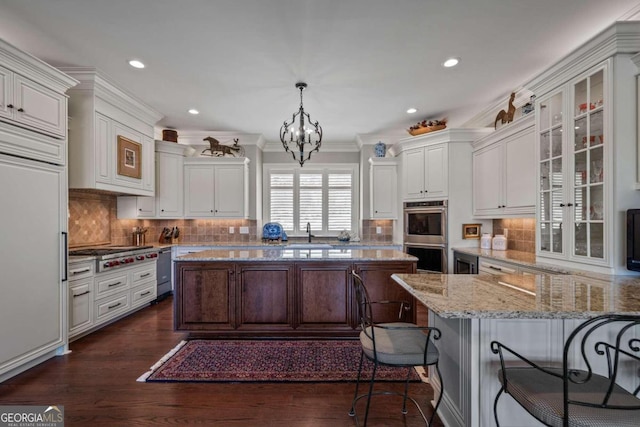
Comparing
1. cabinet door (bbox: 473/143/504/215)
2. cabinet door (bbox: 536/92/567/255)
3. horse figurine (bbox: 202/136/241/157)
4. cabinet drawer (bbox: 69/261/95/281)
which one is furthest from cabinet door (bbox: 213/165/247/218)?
cabinet door (bbox: 536/92/567/255)

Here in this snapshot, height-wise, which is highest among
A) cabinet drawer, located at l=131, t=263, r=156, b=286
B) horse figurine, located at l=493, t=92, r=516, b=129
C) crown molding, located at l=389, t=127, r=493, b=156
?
horse figurine, located at l=493, t=92, r=516, b=129

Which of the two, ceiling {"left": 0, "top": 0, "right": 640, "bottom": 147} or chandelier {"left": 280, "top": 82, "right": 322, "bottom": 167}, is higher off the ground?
ceiling {"left": 0, "top": 0, "right": 640, "bottom": 147}

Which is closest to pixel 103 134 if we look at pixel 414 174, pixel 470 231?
pixel 414 174

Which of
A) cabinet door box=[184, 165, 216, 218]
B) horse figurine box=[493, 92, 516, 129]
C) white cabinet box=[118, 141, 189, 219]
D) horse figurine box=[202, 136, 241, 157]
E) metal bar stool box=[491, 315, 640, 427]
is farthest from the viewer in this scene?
horse figurine box=[202, 136, 241, 157]

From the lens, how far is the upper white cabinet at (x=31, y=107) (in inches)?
86.0

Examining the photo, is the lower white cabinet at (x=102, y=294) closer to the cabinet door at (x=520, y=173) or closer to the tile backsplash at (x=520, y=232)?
the cabinet door at (x=520, y=173)

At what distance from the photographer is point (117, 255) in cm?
337

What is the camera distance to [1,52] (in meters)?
2.13

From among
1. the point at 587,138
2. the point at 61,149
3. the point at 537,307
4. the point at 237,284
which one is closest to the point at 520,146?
the point at 587,138

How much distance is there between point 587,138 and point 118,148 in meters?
4.84

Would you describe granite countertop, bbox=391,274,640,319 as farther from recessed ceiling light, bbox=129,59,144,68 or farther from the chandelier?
recessed ceiling light, bbox=129,59,144,68

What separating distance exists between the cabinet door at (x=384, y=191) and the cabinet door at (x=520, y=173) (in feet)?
6.11

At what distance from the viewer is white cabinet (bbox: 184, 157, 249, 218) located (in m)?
4.96

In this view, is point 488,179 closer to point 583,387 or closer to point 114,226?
point 583,387
